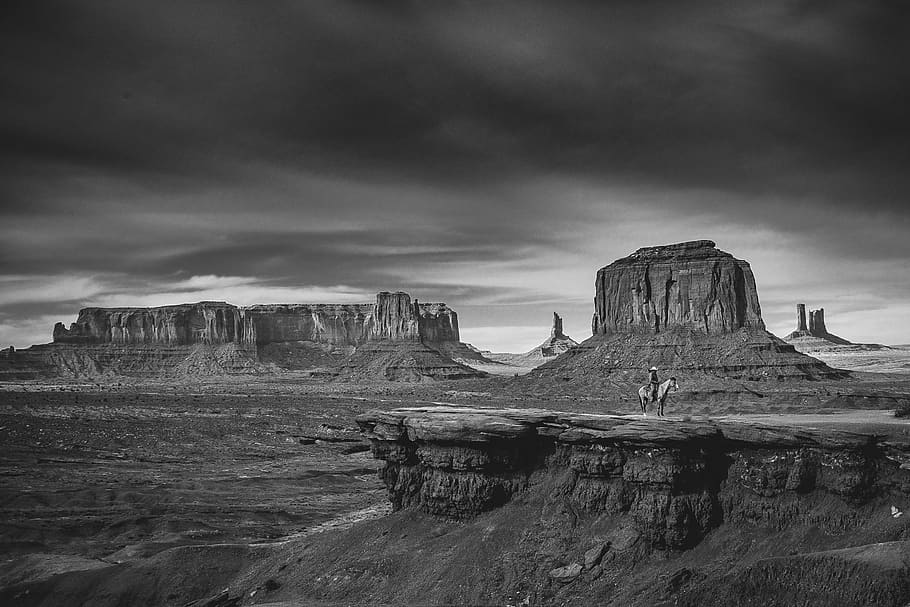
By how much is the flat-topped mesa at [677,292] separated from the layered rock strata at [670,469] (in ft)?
307

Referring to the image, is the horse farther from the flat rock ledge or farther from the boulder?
the boulder

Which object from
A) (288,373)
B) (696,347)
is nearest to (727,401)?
(696,347)

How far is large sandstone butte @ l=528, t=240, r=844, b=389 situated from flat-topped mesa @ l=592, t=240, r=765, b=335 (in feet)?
0.47

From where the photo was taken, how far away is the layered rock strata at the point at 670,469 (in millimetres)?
15812

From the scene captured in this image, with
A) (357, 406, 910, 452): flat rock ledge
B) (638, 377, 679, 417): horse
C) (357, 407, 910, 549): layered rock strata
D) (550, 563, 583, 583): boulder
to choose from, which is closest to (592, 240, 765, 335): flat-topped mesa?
(638, 377, 679, 417): horse

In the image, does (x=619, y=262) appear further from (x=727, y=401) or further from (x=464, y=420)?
(x=464, y=420)

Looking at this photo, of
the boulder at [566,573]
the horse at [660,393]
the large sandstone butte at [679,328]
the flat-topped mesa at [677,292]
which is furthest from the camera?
the flat-topped mesa at [677,292]

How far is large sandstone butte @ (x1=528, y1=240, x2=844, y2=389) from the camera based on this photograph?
9512 cm

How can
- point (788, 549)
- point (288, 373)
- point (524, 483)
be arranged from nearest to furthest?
1. point (788, 549)
2. point (524, 483)
3. point (288, 373)

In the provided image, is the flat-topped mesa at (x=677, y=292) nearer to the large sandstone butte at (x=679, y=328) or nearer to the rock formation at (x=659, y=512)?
the large sandstone butte at (x=679, y=328)

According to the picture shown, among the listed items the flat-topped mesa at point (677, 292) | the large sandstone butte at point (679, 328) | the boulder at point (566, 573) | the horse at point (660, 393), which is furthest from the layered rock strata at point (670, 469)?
the flat-topped mesa at point (677, 292)

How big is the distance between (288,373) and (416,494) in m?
181

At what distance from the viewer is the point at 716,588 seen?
47.6ft

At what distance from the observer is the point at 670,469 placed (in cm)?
1711
